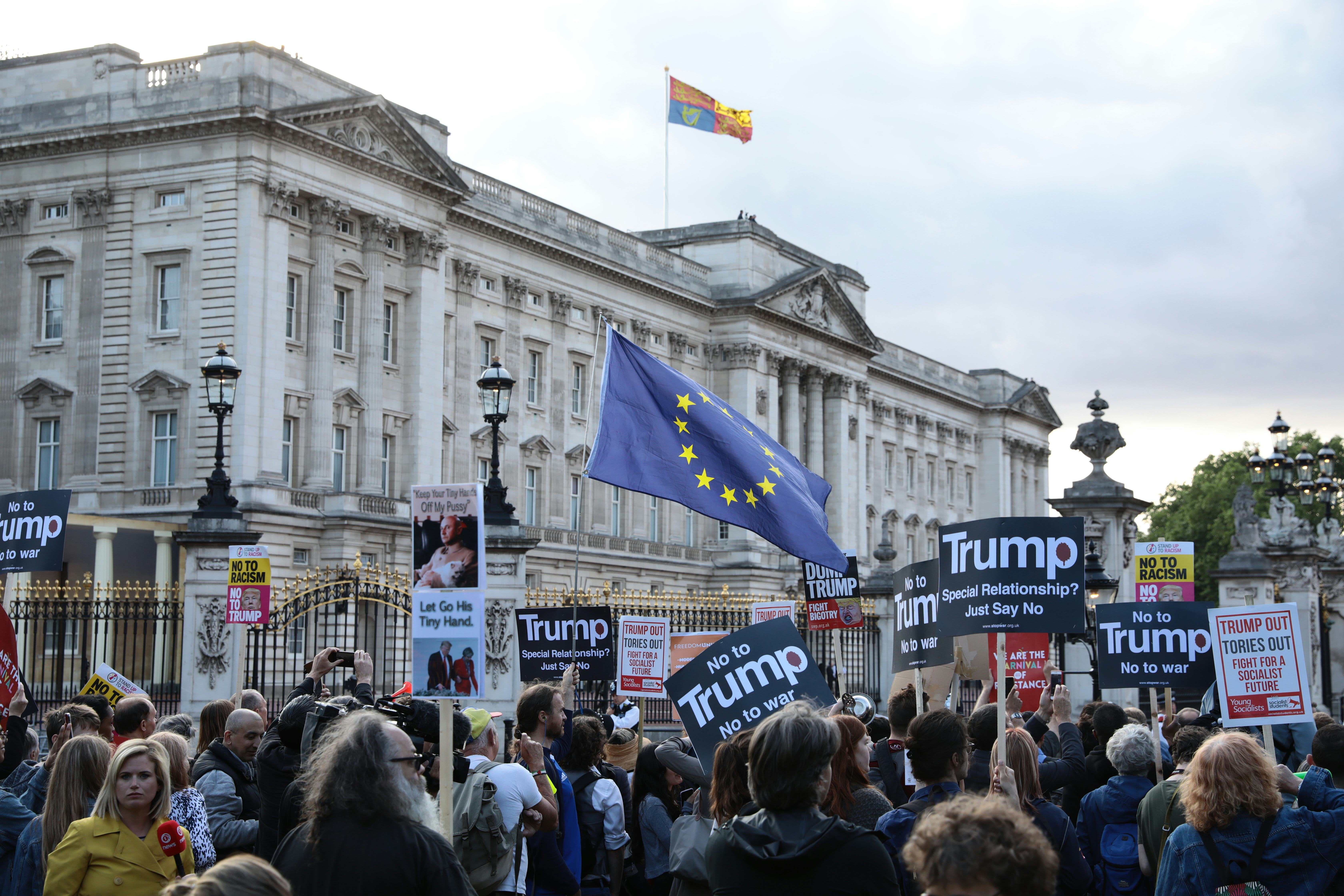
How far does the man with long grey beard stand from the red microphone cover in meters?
0.89

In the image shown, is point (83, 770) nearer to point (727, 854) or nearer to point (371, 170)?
point (727, 854)

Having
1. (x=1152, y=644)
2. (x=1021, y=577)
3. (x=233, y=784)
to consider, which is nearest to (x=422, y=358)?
(x=1152, y=644)

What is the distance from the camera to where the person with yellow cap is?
25.7 feet

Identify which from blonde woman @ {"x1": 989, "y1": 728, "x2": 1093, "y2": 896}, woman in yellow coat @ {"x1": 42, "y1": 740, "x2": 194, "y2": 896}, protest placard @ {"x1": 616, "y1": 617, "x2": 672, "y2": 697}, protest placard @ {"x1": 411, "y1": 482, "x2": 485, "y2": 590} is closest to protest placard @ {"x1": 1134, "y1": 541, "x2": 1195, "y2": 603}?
protest placard @ {"x1": 616, "y1": 617, "x2": 672, "y2": 697}

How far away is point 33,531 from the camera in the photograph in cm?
1495

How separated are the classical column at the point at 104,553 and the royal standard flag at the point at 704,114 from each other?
29433 mm

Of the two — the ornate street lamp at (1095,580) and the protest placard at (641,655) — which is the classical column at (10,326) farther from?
the protest placard at (641,655)

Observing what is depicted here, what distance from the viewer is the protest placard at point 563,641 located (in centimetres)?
1587

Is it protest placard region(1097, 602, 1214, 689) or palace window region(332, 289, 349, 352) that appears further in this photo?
palace window region(332, 289, 349, 352)

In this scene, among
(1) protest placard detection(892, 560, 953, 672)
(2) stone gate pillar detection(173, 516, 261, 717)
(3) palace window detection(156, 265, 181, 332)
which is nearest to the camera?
(1) protest placard detection(892, 560, 953, 672)

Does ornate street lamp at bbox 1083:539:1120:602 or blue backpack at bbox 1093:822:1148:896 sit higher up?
ornate street lamp at bbox 1083:539:1120:602

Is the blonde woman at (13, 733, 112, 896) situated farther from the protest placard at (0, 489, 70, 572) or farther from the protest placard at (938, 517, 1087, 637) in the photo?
the protest placard at (0, 489, 70, 572)

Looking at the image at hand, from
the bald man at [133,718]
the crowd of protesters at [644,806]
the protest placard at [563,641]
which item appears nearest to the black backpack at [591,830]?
the crowd of protesters at [644,806]

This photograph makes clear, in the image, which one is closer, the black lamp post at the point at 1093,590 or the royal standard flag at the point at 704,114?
the black lamp post at the point at 1093,590
